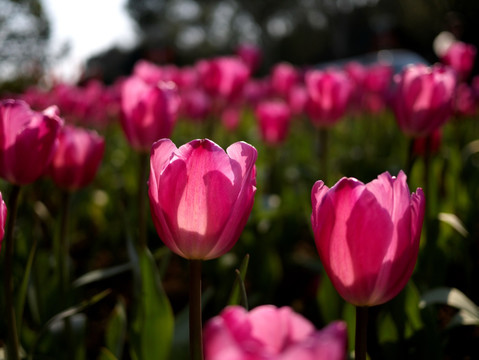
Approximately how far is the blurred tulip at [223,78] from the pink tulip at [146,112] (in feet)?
4.18

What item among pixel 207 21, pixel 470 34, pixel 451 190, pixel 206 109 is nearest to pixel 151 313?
pixel 451 190

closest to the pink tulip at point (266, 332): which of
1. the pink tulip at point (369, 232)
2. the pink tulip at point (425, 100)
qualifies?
the pink tulip at point (369, 232)

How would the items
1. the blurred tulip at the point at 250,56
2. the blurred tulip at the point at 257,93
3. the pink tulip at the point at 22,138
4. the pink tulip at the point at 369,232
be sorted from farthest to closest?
1. the blurred tulip at the point at 257,93
2. the blurred tulip at the point at 250,56
3. the pink tulip at the point at 22,138
4. the pink tulip at the point at 369,232

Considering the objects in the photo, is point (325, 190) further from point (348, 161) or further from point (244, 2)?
point (244, 2)

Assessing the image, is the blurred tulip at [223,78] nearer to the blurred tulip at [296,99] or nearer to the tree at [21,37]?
the blurred tulip at [296,99]

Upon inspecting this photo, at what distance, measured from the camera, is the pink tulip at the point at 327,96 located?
2477 mm

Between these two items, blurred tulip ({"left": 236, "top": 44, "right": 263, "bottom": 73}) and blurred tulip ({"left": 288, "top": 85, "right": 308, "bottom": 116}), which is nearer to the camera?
blurred tulip ({"left": 288, "top": 85, "right": 308, "bottom": 116})

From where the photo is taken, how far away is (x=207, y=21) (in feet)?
119

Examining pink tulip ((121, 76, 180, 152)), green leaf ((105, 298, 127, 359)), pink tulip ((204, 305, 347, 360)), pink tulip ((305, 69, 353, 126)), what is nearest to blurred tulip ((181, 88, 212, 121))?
pink tulip ((305, 69, 353, 126))

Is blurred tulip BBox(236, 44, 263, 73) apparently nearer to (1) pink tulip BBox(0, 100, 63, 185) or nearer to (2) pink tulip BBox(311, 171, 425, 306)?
(1) pink tulip BBox(0, 100, 63, 185)

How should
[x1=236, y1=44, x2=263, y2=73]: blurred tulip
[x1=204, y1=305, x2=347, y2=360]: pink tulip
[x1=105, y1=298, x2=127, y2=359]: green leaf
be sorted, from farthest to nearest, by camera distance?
[x1=236, y1=44, x2=263, y2=73]: blurred tulip, [x1=105, y1=298, x2=127, y2=359]: green leaf, [x1=204, y1=305, x2=347, y2=360]: pink tulip

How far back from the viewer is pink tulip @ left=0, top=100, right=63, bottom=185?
986mm

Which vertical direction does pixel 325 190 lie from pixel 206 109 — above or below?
above

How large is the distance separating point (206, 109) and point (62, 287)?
7.88 ft
